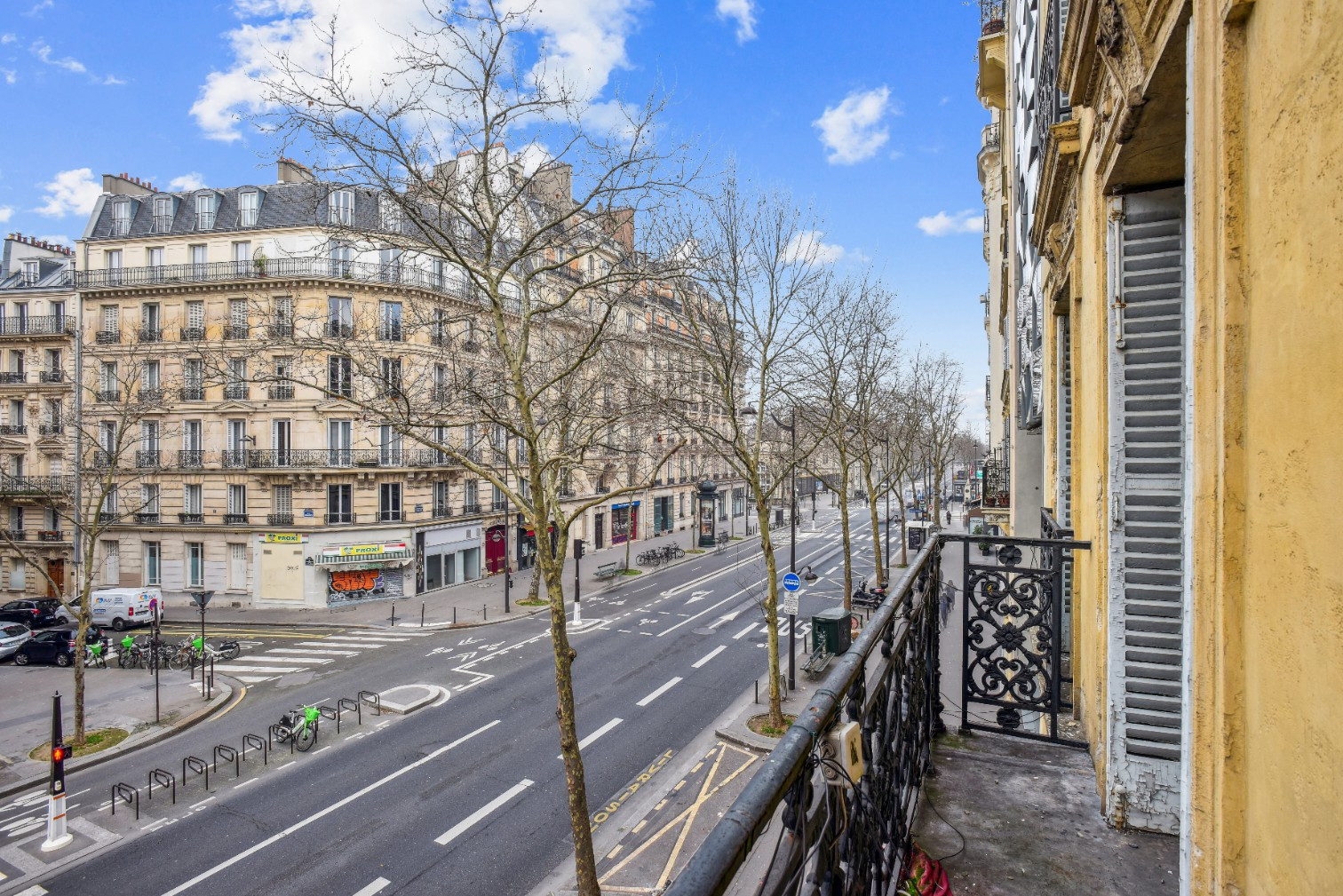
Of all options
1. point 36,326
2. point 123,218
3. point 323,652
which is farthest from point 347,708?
point 36,326

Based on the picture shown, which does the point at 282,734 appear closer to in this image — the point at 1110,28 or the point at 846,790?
the point at 846,790

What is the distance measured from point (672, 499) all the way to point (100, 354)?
3593 cm

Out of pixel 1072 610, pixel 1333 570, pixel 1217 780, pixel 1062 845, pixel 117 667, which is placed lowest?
pixel 117 667

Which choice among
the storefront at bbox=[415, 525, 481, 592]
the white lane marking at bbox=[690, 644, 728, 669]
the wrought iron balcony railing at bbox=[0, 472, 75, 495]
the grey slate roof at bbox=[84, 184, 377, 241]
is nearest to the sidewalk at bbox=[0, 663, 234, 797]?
the storefront at bbox=[415, 525, 481, 592]

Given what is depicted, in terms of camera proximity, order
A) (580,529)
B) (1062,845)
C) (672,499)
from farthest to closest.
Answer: (672,499) → (580,529) → (1062,845)

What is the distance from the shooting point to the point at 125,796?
1259 centimetres

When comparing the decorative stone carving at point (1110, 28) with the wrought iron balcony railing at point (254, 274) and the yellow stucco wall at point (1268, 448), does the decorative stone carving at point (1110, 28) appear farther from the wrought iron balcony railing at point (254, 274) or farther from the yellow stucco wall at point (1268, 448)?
the wrought iron balcony railing at point (254, 274)

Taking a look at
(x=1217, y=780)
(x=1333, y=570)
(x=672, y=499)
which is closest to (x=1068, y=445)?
(x=1217, y=780)

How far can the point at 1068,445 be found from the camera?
338 inches

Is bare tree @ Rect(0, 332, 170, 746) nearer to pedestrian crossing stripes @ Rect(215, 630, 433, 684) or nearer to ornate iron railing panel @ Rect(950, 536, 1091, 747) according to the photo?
pedestrian crossing stripes @ Rect(215, 630, 433, 684)

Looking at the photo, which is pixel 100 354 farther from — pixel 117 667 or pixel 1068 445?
pixel 1068 445

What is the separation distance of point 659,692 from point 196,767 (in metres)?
10.3

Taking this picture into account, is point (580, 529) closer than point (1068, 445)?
No

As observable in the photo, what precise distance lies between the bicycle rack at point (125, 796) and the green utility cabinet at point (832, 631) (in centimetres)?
1592
